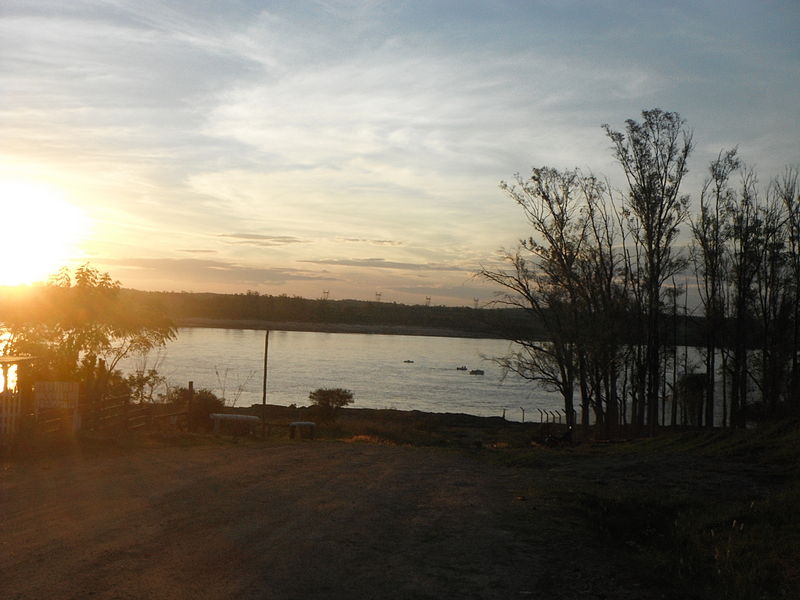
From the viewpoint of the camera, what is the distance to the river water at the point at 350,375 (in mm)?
65013

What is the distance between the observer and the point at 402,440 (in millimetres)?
35562

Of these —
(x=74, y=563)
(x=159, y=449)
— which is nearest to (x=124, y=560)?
(x=74, y=563)

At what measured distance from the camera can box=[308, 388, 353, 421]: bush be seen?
4694cm

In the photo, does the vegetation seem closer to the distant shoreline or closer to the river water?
the river water

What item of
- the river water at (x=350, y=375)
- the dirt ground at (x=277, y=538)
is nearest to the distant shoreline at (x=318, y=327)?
the river water at (x=350, y=375)

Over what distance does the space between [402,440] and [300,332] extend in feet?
441

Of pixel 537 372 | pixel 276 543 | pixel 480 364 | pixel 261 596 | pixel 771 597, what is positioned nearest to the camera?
pixel 261 596

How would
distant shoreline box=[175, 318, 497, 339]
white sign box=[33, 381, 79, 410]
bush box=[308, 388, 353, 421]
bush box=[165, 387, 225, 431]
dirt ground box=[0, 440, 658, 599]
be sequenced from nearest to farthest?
dirt ground box=[0, 440, 658, 599] < white sign box=[33, 381, 79, 410] < bush box=[165, 387, 225, 431] < bush box=[308, 388, 353, 421] < distant shoreline box=[175, 318, 497, 339]

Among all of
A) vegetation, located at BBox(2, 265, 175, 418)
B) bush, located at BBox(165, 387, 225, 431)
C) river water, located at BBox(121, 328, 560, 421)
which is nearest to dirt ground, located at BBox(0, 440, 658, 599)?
vegetation, located at BBox(2, 265, 175, 418)

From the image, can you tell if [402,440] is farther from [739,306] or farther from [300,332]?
[300,332]

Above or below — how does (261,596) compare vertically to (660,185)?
below

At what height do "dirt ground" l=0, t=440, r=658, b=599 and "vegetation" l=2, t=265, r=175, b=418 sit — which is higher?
"vegetation" l=2, t=265, r=175, b=418

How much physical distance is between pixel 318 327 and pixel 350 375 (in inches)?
3108

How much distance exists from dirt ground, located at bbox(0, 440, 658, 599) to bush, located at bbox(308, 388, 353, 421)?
32532 millimetres
